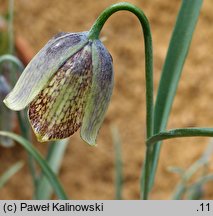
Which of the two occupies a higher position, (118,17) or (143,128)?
(118,17)

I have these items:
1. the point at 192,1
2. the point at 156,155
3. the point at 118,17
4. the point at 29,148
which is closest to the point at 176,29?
the point at 192,1

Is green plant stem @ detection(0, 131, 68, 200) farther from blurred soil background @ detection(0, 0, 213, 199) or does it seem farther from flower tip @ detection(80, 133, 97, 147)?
blurred soil background @ detection(0, 0, 213, 199)

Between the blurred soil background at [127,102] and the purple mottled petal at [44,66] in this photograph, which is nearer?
the purple mottled petal at [44,66]

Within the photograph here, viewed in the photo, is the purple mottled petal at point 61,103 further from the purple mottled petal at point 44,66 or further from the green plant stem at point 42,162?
the green plant stem at point 42,162

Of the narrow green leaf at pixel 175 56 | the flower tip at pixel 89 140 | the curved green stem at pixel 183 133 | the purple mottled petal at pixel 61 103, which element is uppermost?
the narrow green leaf at pixel 175 56

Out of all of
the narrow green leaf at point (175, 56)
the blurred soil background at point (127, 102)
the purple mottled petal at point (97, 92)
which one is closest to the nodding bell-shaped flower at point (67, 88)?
the purple mottled petal at point (97, 92)

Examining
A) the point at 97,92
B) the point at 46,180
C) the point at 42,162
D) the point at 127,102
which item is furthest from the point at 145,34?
the point at 127,102
